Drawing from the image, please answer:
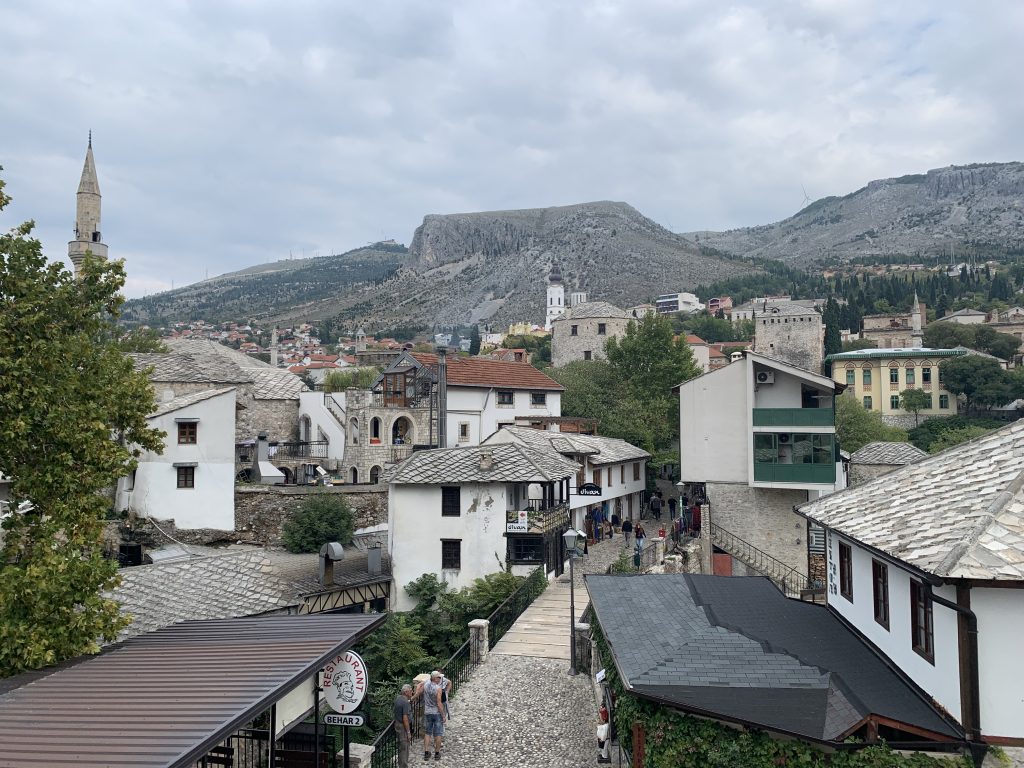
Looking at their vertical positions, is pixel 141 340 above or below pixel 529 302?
below

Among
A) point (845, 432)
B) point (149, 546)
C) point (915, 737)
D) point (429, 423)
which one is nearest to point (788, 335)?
point (845, 432)

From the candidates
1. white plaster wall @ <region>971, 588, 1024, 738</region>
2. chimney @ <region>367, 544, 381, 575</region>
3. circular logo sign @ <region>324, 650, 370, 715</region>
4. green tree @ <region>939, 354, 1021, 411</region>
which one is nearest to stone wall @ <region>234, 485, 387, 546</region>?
chimney @ <region>367, 544, 381, 575</region>

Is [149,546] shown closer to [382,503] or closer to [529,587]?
[382,503]

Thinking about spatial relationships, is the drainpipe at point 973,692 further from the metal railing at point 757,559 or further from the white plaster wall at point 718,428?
the white plaster wall at point 718,428

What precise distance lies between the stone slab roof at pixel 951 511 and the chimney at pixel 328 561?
14.3 metres

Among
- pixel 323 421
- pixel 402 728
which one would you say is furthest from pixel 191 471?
pixel 402 728

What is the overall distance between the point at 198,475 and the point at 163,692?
21590 millimetres

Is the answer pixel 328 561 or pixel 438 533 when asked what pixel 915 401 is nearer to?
pixel 438 533

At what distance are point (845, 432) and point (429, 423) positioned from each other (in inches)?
1158

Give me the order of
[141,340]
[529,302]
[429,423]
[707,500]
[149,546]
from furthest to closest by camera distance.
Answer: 1. [529,302]
2. [141,340]
3. [429,423]
4. [707,500]
5. [149,546]

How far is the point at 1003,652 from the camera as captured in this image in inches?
344

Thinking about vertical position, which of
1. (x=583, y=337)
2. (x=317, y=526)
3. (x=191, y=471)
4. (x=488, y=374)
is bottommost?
(x=317, y=526)

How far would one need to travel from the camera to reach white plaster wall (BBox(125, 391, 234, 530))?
2795 cm

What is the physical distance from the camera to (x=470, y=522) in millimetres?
26891
